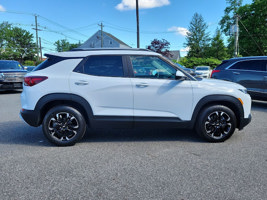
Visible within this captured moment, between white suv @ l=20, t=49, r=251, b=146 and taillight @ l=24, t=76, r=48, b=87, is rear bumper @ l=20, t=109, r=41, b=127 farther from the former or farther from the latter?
taillight @ l=24, t=76, r=48, b=87

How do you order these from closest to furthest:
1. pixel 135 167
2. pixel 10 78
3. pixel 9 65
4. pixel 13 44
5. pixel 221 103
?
1. pixel 135 167
2. pixel 221 103
3. pixel 10 78
4. pixel 9 65
5. pixel 13 44

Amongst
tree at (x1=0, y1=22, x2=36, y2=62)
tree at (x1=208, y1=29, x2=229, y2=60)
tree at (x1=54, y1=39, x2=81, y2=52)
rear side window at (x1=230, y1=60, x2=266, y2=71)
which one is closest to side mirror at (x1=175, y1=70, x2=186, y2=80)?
rear side window at (x1=230, y1=60, x2=266, y2=71)

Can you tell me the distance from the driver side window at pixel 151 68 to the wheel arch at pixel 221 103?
725 mm

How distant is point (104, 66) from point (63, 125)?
129cm

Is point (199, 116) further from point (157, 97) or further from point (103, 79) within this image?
point (103, 79)

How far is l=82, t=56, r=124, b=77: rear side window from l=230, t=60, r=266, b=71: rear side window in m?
5.72

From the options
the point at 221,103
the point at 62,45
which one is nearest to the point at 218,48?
the point at 221,103

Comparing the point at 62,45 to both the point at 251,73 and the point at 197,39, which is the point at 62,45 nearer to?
the point at 197,39

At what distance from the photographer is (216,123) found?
13.6 ft

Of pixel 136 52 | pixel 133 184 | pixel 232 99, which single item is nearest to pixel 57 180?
pixel 133 184

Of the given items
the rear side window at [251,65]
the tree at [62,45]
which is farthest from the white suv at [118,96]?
the tree at [62,45]

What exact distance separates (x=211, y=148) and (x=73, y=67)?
9.34ft

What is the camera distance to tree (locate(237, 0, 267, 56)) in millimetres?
35312

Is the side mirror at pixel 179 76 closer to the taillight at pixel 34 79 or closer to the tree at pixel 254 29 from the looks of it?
the taillight at pixel 34 79
